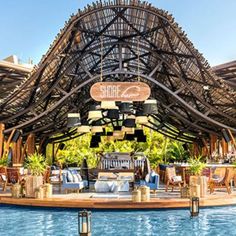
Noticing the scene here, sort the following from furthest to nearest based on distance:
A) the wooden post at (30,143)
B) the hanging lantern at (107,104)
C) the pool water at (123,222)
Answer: the wooden post at (30,143) → the hanging lantern at (107,104) → the pool water at (123,222)

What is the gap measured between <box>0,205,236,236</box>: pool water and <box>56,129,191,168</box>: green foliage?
14.7m

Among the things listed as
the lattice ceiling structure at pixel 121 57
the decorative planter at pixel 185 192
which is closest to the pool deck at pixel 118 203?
the decorative planter at pixel 185 192

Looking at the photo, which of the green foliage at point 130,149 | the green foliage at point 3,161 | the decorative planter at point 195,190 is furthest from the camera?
the green foliage at point 130,149

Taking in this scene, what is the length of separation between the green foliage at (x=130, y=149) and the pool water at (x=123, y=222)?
580 inches

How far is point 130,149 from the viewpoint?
101 ft

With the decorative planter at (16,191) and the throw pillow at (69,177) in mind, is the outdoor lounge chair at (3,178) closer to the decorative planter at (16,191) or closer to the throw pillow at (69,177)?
the decorative planter at (16,191)

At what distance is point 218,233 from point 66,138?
2330 cm

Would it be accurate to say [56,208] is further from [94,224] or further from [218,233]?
[218,233]

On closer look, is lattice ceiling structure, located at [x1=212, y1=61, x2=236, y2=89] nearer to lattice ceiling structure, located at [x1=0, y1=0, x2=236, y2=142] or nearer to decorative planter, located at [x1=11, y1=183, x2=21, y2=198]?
lattice ceiling structure, located at [x1=0, y1=0, x2=236, y2=142]

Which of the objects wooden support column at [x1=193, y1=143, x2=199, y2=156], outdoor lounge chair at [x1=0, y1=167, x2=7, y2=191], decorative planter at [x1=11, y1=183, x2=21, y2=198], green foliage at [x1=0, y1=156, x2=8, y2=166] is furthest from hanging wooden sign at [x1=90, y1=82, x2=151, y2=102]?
wooden support column at [x1=193, y1=143, x2=199, y2=156]

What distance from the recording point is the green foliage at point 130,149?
25.7 metres

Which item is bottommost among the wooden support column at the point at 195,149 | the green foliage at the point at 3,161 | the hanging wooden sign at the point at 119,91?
the green foliage at the point at 3,161

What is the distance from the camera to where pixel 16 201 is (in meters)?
11.0

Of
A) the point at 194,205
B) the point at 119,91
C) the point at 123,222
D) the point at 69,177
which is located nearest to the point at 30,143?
the point at 69,177
